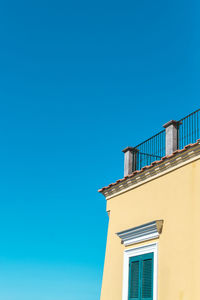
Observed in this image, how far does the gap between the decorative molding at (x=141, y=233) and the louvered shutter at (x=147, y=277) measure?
0.48 meters

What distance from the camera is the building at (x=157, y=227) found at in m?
10.2

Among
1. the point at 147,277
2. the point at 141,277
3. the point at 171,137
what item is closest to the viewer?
the point at 147,277

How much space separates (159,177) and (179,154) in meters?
1.11

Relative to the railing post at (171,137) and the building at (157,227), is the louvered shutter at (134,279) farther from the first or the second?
the railing post at (171,137)

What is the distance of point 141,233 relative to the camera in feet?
38.5

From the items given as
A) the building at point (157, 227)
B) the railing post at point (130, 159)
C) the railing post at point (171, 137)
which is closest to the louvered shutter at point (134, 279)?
the building at point (157, 227)

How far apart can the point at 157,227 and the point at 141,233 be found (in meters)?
0.73

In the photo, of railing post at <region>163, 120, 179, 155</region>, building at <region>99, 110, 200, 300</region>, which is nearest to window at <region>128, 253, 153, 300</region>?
building at <region>99, 110, 200, 300</region>

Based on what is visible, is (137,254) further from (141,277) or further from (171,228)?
(171,228)

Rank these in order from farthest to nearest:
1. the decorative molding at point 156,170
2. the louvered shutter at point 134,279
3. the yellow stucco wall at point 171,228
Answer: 1. the louvered shutter at point 134,279
2. the decorative molding at point 156,170
3. the yellow stucco wall at point 171,228

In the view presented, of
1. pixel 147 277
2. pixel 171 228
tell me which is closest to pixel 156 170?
pixel 171 228

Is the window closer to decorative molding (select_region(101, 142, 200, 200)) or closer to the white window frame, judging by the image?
the white window frame

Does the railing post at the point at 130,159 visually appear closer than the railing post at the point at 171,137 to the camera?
No

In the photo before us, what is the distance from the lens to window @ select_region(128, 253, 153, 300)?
439 inches
